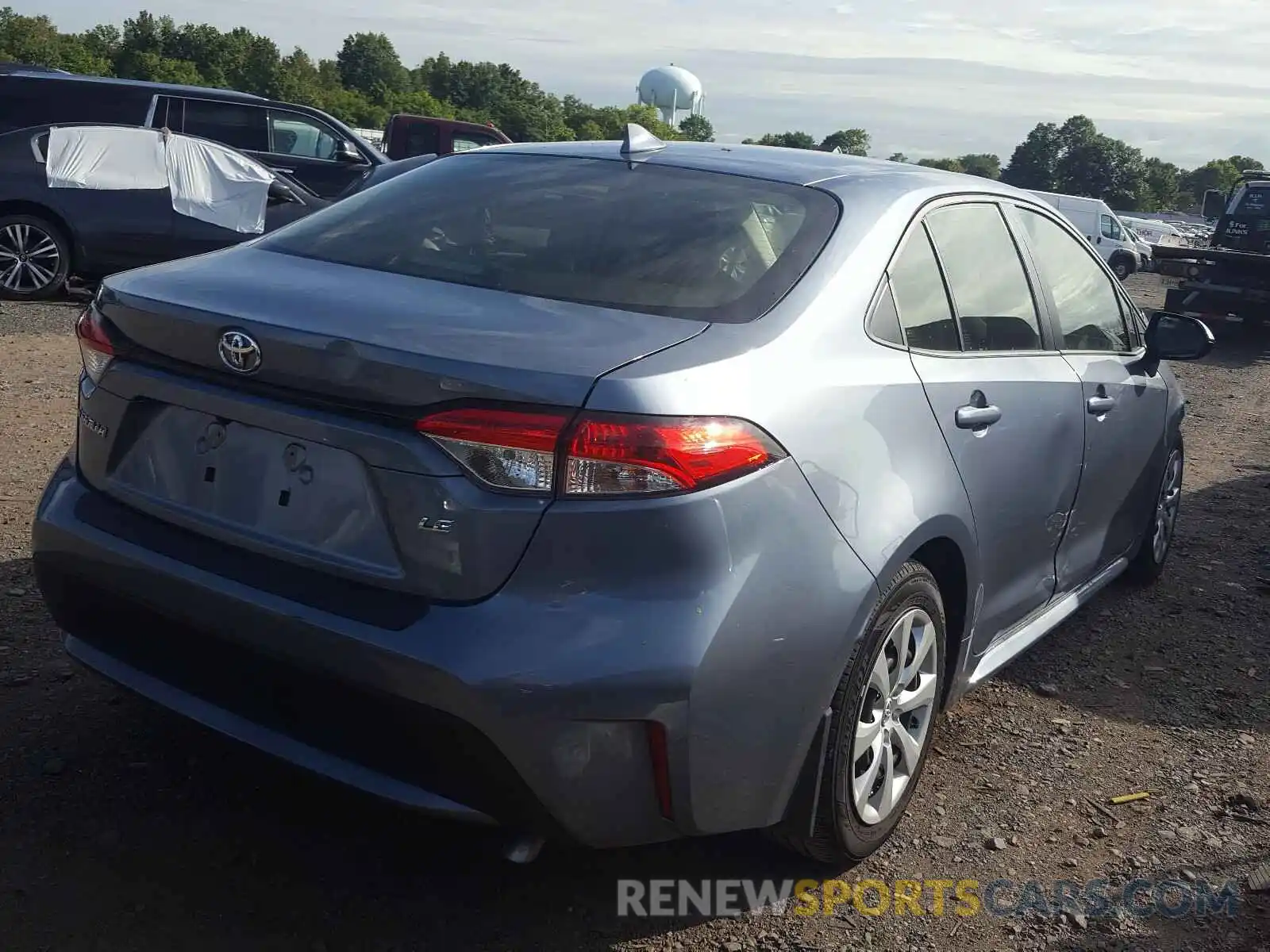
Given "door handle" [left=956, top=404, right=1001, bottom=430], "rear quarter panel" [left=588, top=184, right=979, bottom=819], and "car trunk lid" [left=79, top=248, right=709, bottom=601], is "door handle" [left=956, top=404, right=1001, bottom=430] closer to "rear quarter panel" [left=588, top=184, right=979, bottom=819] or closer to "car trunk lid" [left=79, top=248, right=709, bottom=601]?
"rear quarter panel" [left=588, top=184, right=979, bottom=819]

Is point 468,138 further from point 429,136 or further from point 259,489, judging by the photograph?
point 259,489

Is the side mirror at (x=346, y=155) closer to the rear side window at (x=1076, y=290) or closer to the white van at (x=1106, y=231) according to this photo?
the rear side window at (x=1076, y=290)

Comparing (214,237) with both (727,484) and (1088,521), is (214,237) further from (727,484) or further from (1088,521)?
(727,484)

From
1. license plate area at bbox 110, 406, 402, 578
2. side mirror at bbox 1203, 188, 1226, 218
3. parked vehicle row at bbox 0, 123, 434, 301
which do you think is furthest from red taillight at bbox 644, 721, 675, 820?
side mirror at bbox 1203, 188, 1226, 218

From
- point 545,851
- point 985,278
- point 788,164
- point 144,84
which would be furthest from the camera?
point 144,84

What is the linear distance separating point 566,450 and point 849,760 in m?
1.03

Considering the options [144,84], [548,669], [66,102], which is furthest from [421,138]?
[548,669]

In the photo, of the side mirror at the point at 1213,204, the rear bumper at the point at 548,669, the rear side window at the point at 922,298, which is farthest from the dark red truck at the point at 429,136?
the rear bumper at the point at 548,669

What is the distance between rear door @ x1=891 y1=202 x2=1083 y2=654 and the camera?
3154 millimetres

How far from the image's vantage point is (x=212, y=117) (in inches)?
497

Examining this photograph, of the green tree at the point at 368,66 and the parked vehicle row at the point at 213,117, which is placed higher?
the green tree at the point at 368,66

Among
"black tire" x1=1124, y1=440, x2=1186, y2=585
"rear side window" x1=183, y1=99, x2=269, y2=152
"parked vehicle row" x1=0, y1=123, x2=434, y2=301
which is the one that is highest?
"rear side window" x1=183, y1=99, x2=269, y2=152

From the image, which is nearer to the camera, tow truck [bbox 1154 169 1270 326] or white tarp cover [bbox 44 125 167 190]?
white tarp cover [bbox 44 125 167 190]

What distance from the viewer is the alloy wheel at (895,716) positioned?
2.90 m
